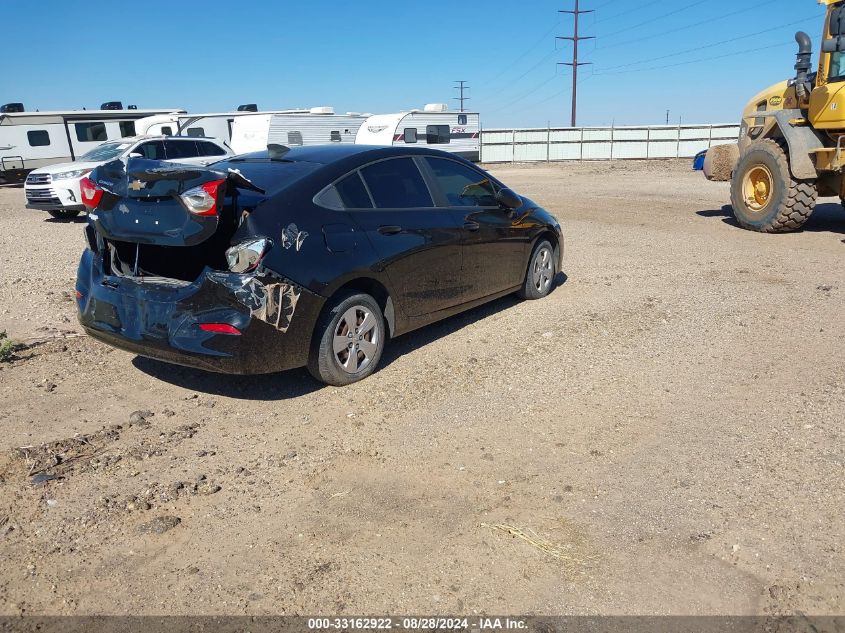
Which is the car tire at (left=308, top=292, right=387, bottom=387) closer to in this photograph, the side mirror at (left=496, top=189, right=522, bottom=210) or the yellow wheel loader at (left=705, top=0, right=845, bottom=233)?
the side mirror at (left=496, top=189, right=522, bottom=210)

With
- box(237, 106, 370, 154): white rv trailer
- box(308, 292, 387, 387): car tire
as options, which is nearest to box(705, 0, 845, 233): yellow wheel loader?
box(308, 292, 387, 387): car tire

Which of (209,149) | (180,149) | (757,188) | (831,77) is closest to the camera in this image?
(831,77)

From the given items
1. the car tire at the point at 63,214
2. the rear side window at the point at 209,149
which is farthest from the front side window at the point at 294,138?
the car tire at the point at 63,214

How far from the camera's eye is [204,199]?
13.0ft

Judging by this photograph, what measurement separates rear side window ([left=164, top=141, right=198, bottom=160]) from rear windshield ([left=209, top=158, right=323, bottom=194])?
1145 centimetres

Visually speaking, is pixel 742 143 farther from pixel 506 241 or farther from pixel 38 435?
pixel 38 435

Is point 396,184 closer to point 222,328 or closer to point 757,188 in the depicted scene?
point 222,328

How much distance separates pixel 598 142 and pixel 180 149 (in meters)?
24.1

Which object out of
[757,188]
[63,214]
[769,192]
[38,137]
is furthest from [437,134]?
[769,192]

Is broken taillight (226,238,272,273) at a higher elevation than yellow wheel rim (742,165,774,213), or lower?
higher

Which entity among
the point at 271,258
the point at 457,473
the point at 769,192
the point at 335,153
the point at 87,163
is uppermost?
the point at 335,153

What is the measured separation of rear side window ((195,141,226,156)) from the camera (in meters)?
16.3

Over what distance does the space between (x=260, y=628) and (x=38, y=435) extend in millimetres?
2330

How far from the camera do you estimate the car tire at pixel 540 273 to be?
6812mm
